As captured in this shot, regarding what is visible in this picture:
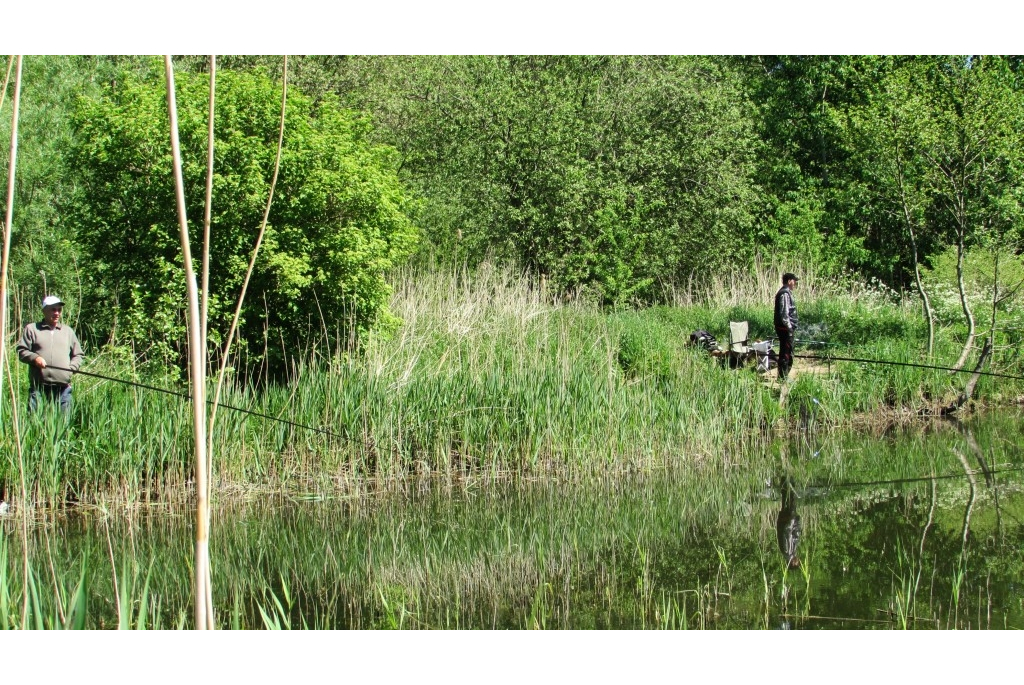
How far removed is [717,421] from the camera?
10.2 metres

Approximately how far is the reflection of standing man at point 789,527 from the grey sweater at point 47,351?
5508mm

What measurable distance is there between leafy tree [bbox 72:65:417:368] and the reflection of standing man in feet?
14.0

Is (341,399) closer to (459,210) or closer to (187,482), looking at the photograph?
(187,482)

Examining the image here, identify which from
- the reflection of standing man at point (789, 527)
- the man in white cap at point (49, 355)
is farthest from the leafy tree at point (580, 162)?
the reflection of standing man at point (789, 527)

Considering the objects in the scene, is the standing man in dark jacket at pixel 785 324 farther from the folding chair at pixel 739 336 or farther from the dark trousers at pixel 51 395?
the dark trousers at pixel 51 395

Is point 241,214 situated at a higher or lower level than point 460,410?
higher

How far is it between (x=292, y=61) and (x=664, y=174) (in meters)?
7.99

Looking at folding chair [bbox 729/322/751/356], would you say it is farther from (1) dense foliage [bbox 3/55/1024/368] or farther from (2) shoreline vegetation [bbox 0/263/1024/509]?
(1) dense foliage [bbox 3/55/1024/368]

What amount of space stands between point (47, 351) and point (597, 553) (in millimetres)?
4666

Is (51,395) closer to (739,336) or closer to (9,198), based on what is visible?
(9,198)

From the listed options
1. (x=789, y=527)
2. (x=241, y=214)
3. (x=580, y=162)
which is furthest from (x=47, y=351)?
(x=580, y=162)

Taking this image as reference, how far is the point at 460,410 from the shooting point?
9.02 m

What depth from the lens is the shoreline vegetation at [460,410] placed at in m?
7.74

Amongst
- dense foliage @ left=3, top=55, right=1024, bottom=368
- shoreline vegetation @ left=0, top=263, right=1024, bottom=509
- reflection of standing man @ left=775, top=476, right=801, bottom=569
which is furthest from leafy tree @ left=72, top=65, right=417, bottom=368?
reflection of standing man @ left=775, top=476, right=801, bottom=569
